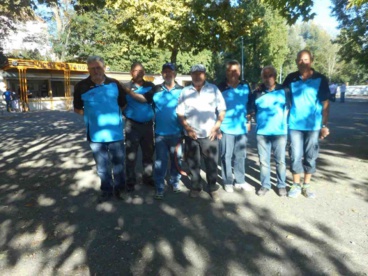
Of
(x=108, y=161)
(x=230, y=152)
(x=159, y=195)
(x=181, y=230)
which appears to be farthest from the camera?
(x=230, y=152)

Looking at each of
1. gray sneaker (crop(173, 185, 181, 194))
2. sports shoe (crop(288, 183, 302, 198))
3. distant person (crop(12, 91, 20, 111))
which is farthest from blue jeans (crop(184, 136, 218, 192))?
distant person (crop(12, 91, 20, 111))

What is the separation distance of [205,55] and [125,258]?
126ft

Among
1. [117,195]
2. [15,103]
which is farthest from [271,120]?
[15,103]

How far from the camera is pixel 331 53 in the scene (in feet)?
225

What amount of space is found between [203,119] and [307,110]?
1.42 metres

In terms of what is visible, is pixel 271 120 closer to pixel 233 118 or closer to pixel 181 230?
pixel 233 118

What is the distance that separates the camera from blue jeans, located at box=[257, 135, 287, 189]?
15.0 ft

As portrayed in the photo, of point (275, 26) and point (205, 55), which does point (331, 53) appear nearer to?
point (275, 26)

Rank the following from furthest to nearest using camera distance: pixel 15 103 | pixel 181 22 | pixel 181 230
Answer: pixel 15 103 < pixel 181 22 < pixel 181 230

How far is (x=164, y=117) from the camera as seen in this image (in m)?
4.59

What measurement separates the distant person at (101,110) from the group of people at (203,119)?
13 mm

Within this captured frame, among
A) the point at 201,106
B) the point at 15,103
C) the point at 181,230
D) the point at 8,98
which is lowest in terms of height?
the point at 181,230

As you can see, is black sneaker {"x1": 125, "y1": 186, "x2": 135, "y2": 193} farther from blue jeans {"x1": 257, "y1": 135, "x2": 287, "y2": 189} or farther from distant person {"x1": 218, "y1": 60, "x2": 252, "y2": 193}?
blue jeans {"x1": 257, "y1": 135, "x2": 287, "y2": 189}

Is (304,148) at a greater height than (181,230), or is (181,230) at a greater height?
(304,148)
